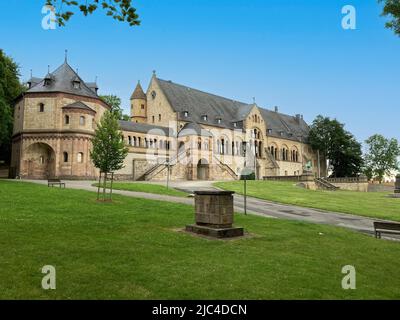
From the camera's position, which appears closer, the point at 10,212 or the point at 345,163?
the point at 10,212

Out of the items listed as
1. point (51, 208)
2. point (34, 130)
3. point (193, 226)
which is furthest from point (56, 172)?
point (193, 226)

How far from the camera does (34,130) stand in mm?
44875

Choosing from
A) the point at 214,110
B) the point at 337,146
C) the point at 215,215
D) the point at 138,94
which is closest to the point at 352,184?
the point at 337,146

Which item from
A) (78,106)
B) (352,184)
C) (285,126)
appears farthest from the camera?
(285,126)

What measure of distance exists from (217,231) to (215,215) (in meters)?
0.70

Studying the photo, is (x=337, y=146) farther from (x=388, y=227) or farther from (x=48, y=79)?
(x=388, y=227)

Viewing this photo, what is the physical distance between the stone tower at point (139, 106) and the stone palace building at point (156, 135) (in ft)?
0.59

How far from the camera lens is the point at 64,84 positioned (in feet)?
151

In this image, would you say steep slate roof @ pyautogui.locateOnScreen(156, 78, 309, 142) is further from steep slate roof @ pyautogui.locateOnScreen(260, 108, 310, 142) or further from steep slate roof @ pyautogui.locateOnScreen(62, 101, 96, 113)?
steep slate roof @ pyautogui.locateOnScreen(62, 101, 96, 113)

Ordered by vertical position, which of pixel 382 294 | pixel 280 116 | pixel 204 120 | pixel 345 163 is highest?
pixel 280 116

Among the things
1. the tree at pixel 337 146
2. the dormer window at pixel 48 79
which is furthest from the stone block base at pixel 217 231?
the tree at pixel 337 146

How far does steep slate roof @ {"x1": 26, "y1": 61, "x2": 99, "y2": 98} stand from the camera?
4544cm
